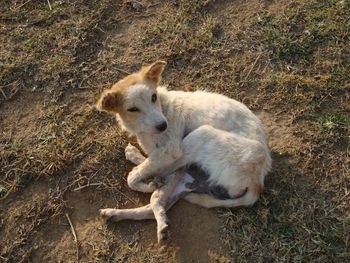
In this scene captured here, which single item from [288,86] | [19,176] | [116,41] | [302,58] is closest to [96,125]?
[19,176]

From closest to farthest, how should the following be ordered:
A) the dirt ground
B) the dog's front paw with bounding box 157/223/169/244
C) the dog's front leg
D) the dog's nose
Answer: the dog's front paw with bounding box 157/223/169/244 < the dirt ground < the dog's nose < the dog's front leg

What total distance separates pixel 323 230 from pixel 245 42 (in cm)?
308

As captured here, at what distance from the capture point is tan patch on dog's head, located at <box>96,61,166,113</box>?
198 inches

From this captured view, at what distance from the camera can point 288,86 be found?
20.5 ft

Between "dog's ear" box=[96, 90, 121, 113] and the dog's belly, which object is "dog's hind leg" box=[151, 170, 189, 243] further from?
"dog's ear" box=[96, 90, 121, 113]

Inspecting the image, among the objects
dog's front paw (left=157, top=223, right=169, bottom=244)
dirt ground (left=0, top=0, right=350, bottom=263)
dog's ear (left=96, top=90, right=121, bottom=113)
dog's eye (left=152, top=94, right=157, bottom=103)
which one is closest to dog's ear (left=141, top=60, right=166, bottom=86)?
dog's eye (left=152, top=94, right=157, bottom=103)

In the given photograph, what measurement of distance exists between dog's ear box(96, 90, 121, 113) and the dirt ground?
2.70 feet

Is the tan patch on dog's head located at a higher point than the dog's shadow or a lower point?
higher

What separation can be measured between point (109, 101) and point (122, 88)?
8.3 inches

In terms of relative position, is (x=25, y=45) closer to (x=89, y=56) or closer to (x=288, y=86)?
(x=89, y=56)

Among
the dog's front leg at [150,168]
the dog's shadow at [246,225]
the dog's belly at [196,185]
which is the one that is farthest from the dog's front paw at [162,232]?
the dog's front leg at [150,168]

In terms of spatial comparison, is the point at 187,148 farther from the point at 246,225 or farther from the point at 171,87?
the point at 171,87

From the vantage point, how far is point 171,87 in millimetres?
6441

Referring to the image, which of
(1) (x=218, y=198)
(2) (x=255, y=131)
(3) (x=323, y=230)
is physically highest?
(2) (x=255, y=131)
